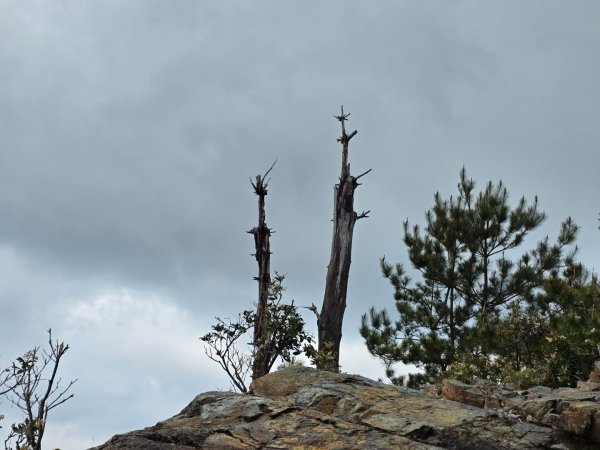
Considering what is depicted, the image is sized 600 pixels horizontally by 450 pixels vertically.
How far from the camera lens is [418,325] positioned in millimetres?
22453

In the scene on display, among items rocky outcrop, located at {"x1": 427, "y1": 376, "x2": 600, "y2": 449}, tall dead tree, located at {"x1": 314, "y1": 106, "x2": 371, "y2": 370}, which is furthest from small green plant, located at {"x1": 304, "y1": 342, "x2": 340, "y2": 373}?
rocky outcrop, located at {"x1": 427, "y1": 376, "x2": 600, "y2": 449}

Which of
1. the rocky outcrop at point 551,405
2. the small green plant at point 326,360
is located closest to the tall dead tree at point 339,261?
the small green plant at point 326,360

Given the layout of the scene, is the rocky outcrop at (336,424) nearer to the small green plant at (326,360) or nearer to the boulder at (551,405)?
the boulder at (551,405)

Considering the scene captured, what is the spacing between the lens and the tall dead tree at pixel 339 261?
1795 centimetres

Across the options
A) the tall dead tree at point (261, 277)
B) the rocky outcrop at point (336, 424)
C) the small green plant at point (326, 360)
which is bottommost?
the rocky outcrop at point (336, 424)

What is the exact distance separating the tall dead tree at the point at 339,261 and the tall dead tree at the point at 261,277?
1418 mm

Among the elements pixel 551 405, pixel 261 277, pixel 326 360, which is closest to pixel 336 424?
pixel 551 405

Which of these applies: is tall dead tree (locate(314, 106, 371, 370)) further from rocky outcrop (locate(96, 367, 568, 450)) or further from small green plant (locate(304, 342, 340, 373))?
rocky outcrop (locate(96, 367, 568, 450))

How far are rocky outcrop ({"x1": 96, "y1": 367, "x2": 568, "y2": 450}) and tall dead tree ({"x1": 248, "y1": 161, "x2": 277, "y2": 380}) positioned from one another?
7.30m

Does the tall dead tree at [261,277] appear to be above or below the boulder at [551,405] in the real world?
above

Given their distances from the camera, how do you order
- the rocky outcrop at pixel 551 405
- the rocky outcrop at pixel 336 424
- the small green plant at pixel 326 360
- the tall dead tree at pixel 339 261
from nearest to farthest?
the rocky outcrop at pixel 336 424 < the rocky outcrop at pixel 551 405 < the small green plant at pixel 326 360 < the tall dead tree at pixel 339 261

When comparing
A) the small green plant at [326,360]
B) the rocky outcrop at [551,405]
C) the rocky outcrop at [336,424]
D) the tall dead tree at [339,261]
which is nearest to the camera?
the rocky outcrop at [336,424]

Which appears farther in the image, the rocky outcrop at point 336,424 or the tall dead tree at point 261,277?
the tall dead tree at point 261,277

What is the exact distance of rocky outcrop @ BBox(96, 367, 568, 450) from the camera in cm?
784
